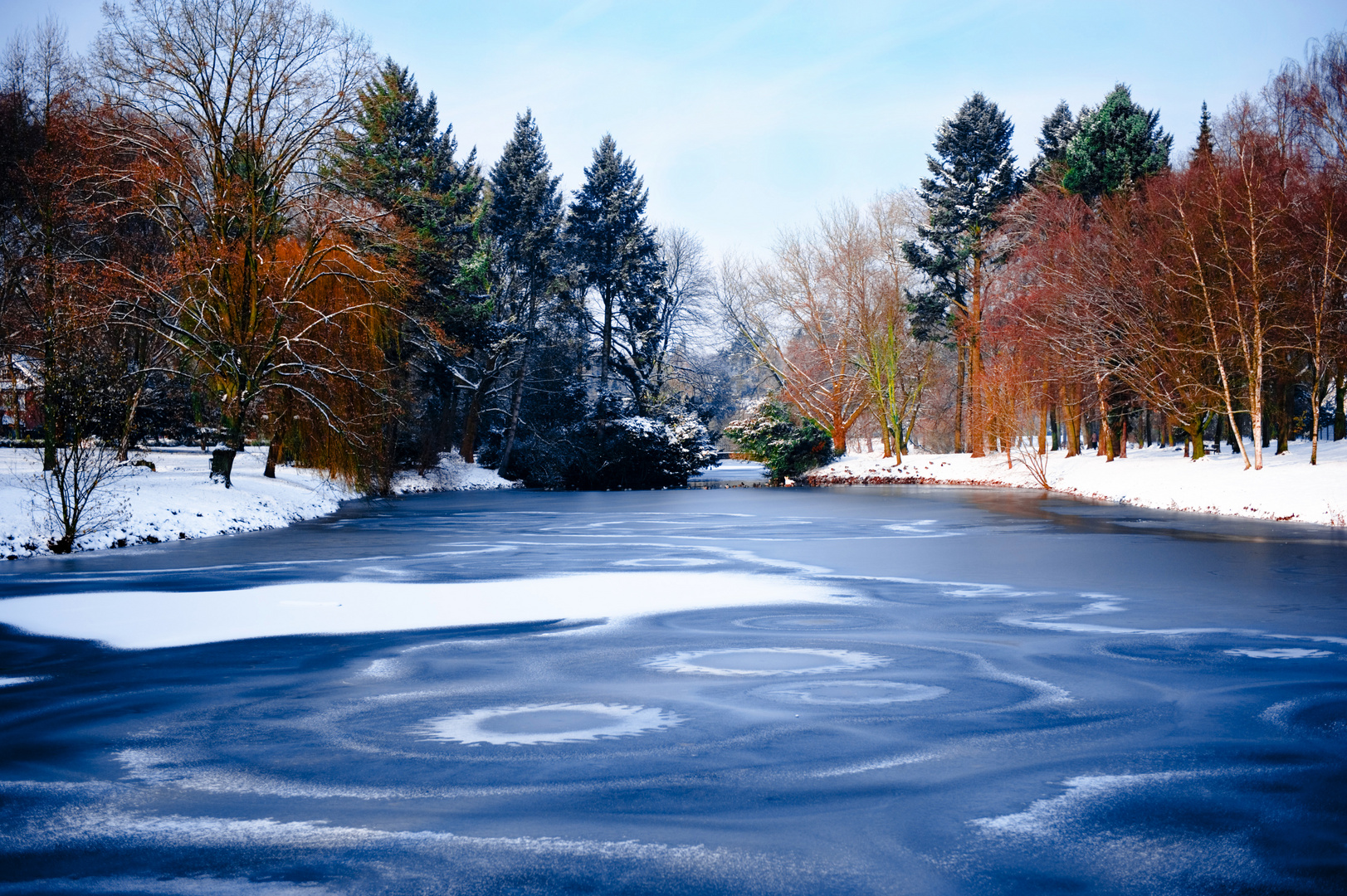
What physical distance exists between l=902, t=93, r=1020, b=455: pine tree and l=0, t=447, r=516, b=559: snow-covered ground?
26.2 meters

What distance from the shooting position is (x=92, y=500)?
17.0m

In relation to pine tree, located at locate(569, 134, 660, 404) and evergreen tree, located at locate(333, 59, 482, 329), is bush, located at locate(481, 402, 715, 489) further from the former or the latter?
evergreen tree, located at locate(333, 59, 482, 329)

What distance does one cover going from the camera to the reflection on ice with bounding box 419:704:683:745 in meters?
5.31

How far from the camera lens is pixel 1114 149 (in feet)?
114

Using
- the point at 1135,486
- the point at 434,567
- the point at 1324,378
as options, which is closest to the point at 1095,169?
the point at 1324,378

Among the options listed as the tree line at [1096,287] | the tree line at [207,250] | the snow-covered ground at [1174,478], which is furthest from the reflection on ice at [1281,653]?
the tree line at [1096,287]

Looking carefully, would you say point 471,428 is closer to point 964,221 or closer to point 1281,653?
point 964,221

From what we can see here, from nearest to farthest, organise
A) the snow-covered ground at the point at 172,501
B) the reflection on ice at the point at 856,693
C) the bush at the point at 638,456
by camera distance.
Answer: the reflection on ice at the point at 856,693
the snow-covered ground at the point at 172,501
the bush at the point at 638,456

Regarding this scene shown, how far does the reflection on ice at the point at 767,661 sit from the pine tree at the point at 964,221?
35.9m

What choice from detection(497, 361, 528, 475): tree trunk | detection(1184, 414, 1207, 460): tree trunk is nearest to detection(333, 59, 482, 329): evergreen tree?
detection(497, 361, 528, 475): tree trunk

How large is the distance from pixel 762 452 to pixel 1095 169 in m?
18.1

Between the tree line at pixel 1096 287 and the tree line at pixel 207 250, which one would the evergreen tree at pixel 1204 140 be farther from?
the tree line at pixel 207 250

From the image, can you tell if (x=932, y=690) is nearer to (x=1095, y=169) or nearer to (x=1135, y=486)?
(x=1135, y=486)

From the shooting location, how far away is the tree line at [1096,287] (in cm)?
2392
